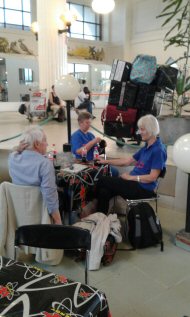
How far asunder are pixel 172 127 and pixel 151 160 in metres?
2.06

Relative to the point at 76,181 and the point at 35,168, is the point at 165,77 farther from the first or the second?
the point at 35,168

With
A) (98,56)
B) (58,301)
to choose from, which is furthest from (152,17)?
(58,301)

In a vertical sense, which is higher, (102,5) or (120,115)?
(102,5)

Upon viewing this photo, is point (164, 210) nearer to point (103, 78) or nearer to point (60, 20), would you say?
point (60, 20)

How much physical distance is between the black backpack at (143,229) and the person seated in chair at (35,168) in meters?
0.71

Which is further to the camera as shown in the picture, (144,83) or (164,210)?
(144,83)

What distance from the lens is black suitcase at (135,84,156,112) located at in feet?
13.7

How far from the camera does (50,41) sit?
7.94m

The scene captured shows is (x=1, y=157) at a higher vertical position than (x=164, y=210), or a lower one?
higher

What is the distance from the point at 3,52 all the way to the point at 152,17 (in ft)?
25.9

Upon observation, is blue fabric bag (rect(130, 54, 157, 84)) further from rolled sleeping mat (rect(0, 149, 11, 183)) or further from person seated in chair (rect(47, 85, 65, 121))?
person seated in chair (rect(47, 85, 65, 121))

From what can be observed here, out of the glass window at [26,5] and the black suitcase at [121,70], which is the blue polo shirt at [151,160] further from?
the glass window at [26,5]

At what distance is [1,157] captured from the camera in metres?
4.56

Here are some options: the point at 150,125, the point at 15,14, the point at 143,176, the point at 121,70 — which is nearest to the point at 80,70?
the point at 15,14
